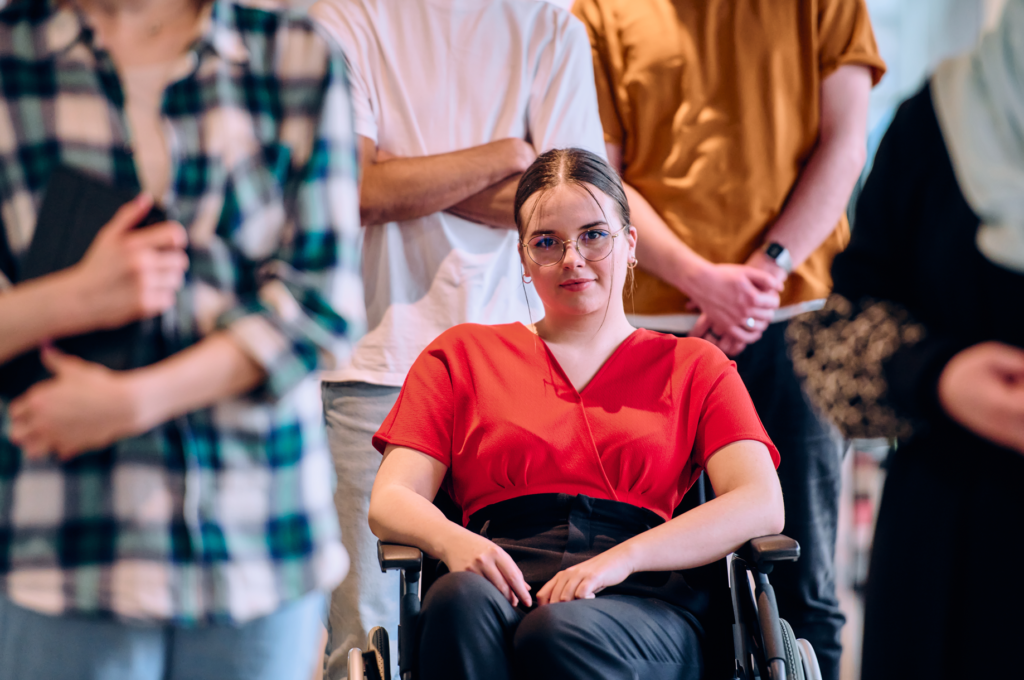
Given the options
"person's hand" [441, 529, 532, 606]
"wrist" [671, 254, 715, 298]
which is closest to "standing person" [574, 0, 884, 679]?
"wrist" [671, 254, 715, 298]

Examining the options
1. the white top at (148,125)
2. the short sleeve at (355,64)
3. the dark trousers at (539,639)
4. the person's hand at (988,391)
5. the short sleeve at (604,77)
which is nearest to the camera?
the person's hand at (988,391)

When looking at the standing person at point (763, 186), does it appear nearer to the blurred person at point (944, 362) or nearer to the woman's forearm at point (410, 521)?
the woman's forearm at point (410, 521)

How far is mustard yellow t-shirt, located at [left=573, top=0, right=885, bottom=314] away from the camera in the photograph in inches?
77.9

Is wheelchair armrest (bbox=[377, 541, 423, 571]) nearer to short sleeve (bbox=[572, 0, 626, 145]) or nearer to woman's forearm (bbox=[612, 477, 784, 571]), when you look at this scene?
woman's forearm (bbox=[612, 477, 784, 571])

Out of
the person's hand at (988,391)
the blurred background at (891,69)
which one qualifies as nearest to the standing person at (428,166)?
the person's hand at (988,391)

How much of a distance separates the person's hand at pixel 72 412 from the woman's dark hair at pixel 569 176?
3.50 ft

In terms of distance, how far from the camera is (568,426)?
5.39ft

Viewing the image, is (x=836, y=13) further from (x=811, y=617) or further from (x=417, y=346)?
(x=811, y=617)

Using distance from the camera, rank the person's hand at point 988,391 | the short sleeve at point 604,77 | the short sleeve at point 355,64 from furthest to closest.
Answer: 1. the short sleeve at point 604,77
2. the short sleeve at point 355,64
3. the person's hand at point 988,391

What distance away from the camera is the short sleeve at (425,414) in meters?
1.65

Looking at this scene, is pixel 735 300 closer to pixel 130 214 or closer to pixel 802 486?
pixel 802 486

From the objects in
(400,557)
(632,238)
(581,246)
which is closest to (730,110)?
(632,238)

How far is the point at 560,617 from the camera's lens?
53.2 inches

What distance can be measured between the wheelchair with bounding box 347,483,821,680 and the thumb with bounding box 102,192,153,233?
2.55ft
